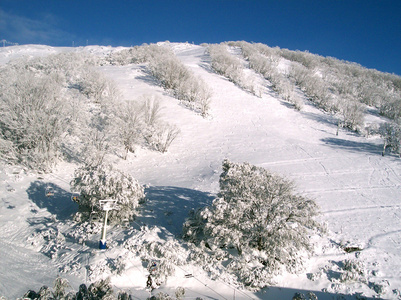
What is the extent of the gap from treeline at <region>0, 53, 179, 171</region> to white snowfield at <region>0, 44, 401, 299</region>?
130 cm

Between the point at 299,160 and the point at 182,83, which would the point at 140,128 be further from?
the point at 299,160

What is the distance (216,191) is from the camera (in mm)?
15641

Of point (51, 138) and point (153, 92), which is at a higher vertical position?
point (153, 92)

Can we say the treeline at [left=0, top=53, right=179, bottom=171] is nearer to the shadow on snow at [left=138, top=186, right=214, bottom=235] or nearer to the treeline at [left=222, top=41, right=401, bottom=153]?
the shadow on snow at [left=138, top=186, right=214, bottom=235]

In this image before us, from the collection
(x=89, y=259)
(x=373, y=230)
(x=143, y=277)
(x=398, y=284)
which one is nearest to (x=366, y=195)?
(x=373, y=230)

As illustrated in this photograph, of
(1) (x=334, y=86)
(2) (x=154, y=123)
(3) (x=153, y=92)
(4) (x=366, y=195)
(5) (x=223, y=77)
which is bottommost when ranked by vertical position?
(4) (x=366, y=195)

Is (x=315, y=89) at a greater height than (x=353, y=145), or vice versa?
(x=315, y=89)

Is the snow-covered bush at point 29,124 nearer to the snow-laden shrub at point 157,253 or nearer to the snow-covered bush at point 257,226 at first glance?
the snow-laden shrub at point 157,253

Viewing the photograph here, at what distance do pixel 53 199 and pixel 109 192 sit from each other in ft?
16.7

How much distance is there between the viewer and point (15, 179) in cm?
1481

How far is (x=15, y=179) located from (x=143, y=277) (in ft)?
37.3

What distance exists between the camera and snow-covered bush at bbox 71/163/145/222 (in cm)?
1116

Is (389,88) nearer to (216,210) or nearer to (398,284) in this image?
(398,284)

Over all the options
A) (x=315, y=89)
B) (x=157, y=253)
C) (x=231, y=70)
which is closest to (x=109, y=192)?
(x=157, y=253)
